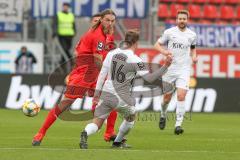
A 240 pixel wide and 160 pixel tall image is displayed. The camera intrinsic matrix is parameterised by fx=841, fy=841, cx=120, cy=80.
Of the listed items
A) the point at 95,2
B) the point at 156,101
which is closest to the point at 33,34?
the point at 95,2

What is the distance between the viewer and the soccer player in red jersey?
13.5 metres

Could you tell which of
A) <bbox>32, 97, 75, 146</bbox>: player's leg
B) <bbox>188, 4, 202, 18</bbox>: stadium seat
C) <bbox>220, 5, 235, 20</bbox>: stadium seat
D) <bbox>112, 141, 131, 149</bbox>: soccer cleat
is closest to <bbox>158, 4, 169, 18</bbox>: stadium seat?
<bbox>188, 4, 202, 18</bbox>: stadium seat

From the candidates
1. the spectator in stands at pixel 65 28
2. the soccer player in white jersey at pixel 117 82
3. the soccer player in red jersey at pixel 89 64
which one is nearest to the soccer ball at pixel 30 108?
the soccer player in red jersey at pixel 89 64

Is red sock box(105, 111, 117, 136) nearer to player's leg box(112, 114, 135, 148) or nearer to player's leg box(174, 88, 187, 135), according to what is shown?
player's leg box(112, 114, 135, 148)

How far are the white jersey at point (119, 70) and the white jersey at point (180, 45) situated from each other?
495 cm

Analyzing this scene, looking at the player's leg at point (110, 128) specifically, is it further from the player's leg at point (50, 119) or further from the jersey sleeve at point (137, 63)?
the jersey sleeve at point (137, 63)

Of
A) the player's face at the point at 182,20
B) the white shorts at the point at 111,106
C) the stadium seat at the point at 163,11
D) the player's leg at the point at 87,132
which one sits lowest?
the player's leg at the point at 87,132

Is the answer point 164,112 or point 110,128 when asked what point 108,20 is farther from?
point 164,112

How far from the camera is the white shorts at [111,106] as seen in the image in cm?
1259

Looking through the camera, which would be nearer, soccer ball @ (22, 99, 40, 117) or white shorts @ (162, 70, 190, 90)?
soccer ball @ (22, 99, 40, 117)

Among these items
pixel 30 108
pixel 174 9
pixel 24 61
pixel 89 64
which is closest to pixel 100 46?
pixel 89 64

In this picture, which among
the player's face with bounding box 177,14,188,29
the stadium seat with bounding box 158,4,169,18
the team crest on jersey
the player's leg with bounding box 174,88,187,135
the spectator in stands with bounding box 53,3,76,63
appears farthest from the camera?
the stadium seat with bounding box 158,4,169,18

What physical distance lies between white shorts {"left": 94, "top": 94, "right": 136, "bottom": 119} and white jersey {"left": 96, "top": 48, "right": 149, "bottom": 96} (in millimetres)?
102

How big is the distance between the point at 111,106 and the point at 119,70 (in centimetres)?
56
